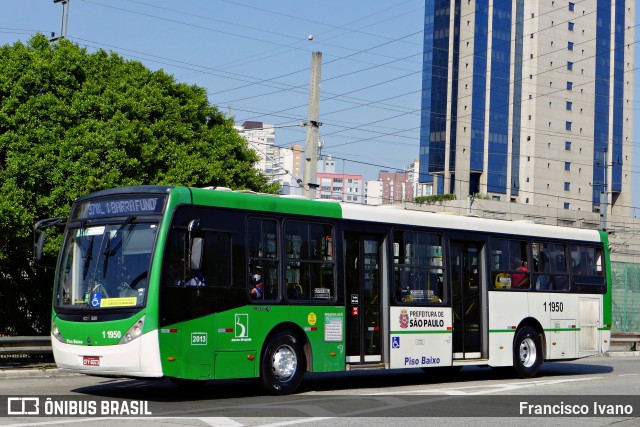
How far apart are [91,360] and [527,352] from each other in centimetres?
1028

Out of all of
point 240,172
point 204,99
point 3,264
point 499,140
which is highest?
point 499,140

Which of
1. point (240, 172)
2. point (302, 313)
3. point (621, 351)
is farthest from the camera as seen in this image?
point (621, 351)

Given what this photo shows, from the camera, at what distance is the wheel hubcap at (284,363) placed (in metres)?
16.0

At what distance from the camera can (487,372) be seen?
2305 centimetres

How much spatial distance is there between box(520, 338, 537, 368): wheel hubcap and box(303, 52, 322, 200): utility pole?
7302 millimetres

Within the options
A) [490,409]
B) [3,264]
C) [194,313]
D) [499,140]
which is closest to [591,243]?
[490,409]

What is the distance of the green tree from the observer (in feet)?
75.2

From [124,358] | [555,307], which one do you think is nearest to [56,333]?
[124,358]

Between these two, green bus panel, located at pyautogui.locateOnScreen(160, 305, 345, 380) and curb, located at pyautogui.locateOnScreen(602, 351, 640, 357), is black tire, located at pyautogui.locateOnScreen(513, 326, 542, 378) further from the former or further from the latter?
curb, located at pyautogui.locateOnScreen(602, 351, 640, 357)

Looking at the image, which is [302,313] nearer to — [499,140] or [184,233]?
[184,233]

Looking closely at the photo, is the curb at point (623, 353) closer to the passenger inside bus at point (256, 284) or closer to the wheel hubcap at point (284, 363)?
the wheel hubcap at point (284, 363)

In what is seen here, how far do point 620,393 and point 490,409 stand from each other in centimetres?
396

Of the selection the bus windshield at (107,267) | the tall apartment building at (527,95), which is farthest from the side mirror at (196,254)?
the tall apartment building at (527,95)

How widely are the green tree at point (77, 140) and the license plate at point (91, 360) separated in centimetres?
823
